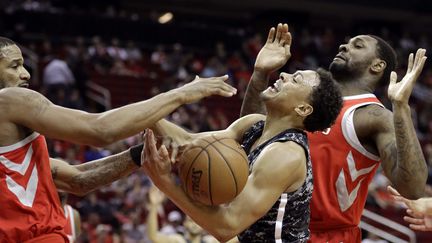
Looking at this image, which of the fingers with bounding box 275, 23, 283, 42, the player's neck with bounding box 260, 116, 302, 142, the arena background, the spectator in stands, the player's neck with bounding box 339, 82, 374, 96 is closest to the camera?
the player's neck with bounding box 260, 116, 302, 142

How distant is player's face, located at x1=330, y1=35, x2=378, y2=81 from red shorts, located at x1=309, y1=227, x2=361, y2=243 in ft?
3.07

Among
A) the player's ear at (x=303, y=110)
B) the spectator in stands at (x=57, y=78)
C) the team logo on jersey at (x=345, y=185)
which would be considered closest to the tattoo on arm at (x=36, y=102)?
the player's ear at (x=303, y=110)

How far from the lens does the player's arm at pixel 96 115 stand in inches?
146

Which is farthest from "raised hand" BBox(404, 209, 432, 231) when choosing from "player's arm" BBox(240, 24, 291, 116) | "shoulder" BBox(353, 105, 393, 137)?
"player's arm" BBox(240, 24, 291, 116)

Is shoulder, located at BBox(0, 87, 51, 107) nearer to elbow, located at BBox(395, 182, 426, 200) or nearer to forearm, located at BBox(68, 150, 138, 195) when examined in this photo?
forearm, located at BBox(68, 150, 138, 195)

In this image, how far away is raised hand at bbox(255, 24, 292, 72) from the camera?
15.7ft

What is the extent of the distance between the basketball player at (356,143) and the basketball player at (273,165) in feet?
1.50

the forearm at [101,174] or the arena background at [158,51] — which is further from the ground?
the forearm at [101,174]

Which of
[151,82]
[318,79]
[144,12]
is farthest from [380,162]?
[144,12]

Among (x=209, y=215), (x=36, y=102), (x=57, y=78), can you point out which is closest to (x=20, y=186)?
(x=36, y=102)

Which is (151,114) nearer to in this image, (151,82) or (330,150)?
(330,150)

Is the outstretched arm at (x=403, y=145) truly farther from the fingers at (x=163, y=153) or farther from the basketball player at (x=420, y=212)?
the fingers at (x=163, y=153)

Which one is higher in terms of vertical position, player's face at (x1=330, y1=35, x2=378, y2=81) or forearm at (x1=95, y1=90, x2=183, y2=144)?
forearm at (x1=95, y1=90, x2=183, y2=144)

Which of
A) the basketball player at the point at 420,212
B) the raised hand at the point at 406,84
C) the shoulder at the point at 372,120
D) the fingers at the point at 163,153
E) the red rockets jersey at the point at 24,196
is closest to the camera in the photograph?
the fingers at the point at 163,153
